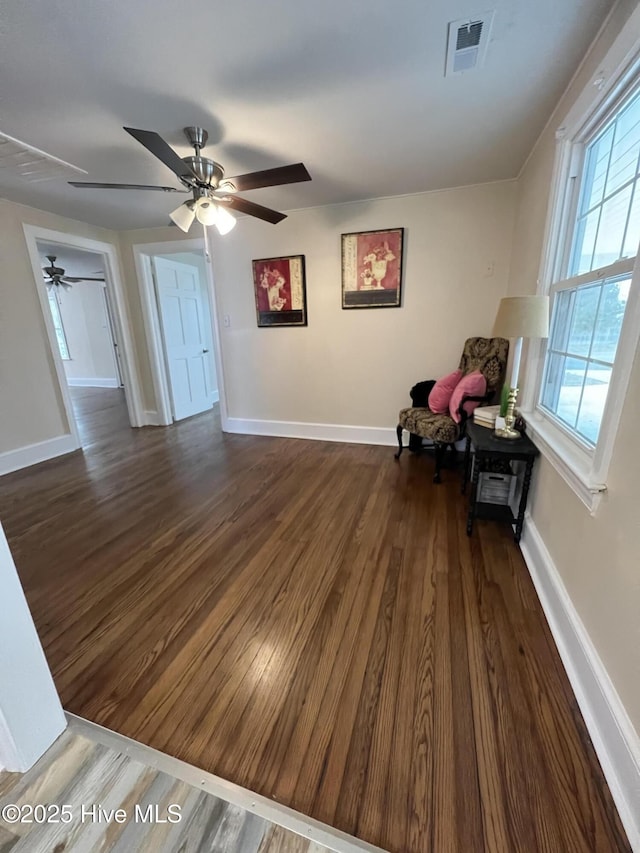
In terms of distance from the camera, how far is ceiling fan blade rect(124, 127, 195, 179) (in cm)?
143

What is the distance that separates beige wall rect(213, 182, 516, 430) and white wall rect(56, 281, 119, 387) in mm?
5039

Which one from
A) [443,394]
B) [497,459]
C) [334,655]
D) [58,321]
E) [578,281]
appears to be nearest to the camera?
[334,655]

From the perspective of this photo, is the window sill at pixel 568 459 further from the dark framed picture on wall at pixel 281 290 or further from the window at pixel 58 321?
the window at pixel 58 321

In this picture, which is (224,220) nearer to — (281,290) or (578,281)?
(281,290)

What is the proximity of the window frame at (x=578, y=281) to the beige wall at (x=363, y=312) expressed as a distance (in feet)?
3.96

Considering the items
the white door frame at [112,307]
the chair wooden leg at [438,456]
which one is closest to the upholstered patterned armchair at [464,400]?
the chair wooden leg at [438,456]

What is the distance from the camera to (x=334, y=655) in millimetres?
1314

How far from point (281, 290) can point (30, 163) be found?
204 centimetres

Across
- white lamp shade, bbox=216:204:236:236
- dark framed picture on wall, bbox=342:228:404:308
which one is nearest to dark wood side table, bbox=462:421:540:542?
dark framed picture on wall, bbox=342:228:404:308

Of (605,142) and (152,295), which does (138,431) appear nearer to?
(152,295)

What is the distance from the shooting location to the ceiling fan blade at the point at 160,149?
1.43 m

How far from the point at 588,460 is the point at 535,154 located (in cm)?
215

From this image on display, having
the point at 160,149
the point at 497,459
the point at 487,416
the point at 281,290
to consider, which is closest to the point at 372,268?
the point at 281,290

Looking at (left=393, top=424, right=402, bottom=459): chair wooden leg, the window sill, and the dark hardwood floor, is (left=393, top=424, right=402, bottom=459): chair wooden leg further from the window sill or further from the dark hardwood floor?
the window sill
